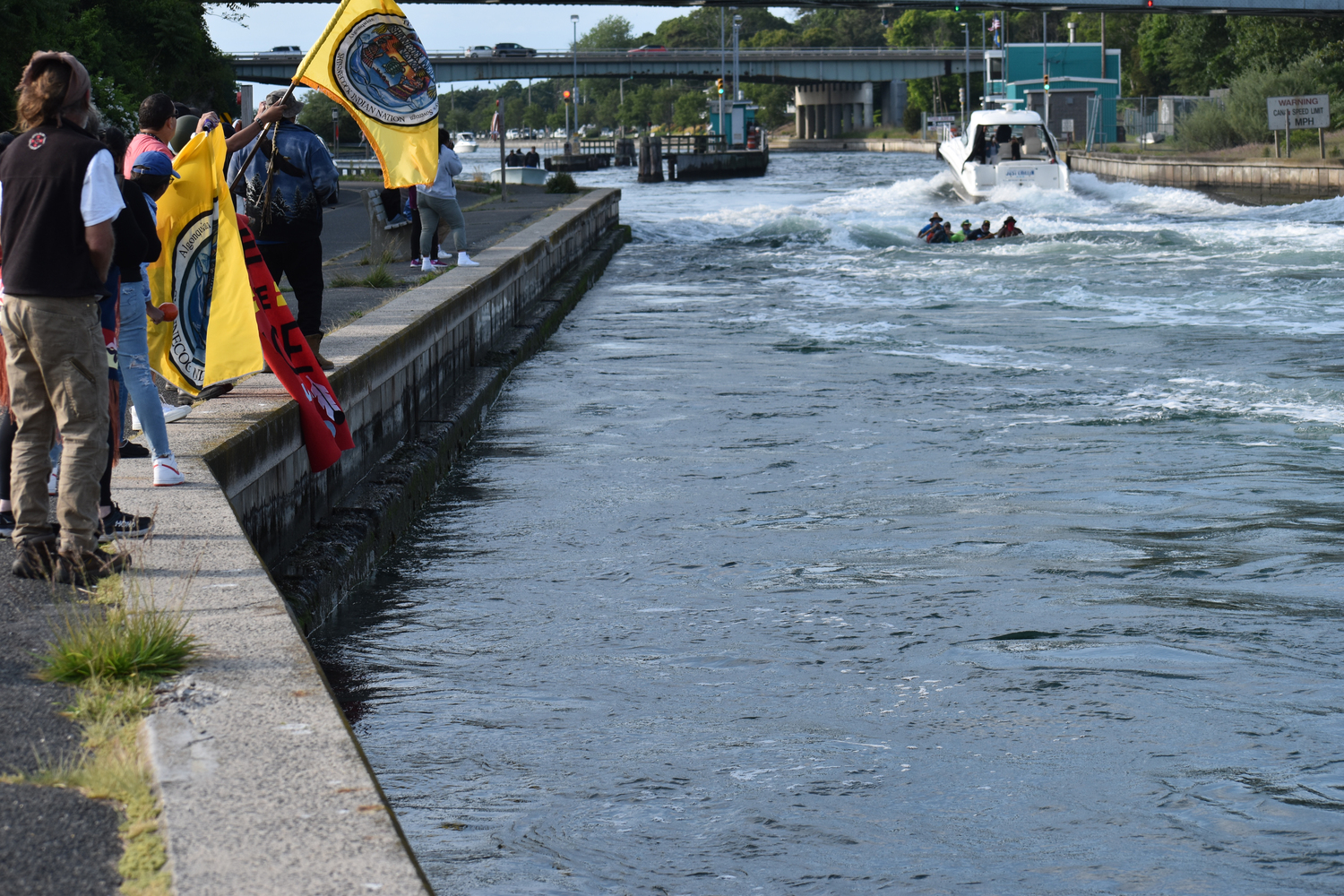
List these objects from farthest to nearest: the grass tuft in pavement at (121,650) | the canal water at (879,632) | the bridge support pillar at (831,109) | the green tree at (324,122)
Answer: the bridge support pillar at (831,109), the green tree at (324,122), the canal water at (879,632), the grass tuft in pavement at (121,650)

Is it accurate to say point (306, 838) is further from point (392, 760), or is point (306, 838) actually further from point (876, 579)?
point (876, 579)

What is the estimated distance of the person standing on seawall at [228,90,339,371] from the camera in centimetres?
894

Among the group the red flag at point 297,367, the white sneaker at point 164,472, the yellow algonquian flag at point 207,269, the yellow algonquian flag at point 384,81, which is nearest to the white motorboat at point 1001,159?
the yellow algonquian flag at point 384,81

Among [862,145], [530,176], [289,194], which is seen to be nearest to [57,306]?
[289,194]

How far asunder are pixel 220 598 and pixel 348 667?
215 cm

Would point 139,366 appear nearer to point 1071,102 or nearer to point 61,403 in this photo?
point 61,403

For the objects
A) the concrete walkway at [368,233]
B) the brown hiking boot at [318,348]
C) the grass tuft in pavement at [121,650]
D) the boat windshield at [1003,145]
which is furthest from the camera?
the boat windshield at [1003,145]

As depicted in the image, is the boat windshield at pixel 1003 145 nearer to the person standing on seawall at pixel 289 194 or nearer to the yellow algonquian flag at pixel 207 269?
the person standing on seawall at pixel 289 194

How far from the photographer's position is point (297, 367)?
8.21 m

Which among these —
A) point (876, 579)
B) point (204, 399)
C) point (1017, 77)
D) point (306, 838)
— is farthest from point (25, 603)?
point (1017, 77)

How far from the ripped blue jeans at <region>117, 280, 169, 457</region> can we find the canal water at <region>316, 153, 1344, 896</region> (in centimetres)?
145

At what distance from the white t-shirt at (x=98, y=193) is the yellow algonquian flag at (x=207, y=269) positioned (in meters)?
2.23

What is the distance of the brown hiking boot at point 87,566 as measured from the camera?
530 centimetres

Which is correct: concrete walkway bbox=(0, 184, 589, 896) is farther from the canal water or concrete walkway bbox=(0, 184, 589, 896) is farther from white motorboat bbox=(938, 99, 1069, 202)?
white motorboat bbox=(938, 99, 1069, 202)
